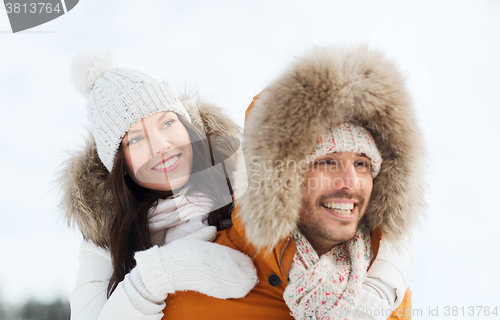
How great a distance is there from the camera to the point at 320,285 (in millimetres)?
1581

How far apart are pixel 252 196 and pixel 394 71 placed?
0.87 meters

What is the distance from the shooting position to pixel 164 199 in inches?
94.0

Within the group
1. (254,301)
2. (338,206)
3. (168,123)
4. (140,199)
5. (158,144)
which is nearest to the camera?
(338,206)

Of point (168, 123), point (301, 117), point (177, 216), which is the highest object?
point (301, 117)

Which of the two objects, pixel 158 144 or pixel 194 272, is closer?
pixel 194 272

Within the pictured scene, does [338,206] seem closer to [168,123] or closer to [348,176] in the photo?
[348,176]

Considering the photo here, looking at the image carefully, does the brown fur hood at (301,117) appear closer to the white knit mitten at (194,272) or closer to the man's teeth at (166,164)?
the white knit mitten at (194,272)

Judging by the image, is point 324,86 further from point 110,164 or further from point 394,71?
point 110,164

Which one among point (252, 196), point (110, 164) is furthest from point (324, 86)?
point (110, 164)

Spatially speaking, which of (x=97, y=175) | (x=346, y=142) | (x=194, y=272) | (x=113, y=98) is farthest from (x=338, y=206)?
(x=97, y=175)

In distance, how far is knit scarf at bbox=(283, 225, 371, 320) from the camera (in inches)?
62.1

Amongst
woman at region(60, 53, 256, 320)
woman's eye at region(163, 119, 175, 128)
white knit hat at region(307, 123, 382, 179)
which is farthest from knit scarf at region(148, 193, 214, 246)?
white knit hat at region(307, 123, 382, 179)

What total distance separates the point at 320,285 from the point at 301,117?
73cm

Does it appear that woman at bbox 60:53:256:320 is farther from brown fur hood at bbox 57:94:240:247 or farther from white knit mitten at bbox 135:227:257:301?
white knit mitten at bbox 135:227:257:301
